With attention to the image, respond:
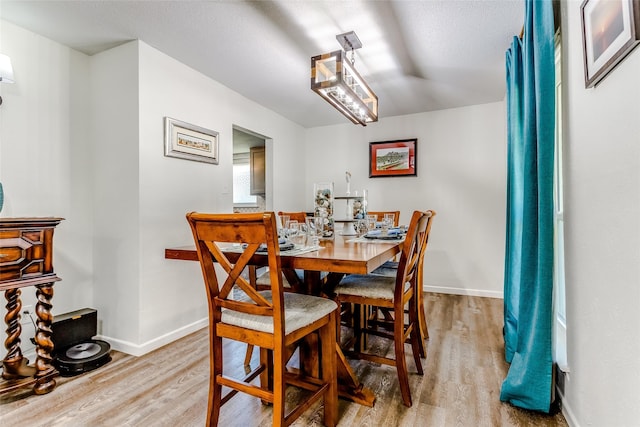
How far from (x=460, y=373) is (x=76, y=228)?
297 cm

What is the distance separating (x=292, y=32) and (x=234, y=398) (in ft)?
7.81

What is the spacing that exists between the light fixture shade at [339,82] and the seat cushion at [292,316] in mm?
1373

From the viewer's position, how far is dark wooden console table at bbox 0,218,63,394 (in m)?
1.68

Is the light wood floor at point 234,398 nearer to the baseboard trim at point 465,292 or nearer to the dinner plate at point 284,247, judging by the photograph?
the dinner plate at point 284,247

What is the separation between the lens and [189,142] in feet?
8.84

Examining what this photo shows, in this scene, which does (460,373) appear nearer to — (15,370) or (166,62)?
(15,370)

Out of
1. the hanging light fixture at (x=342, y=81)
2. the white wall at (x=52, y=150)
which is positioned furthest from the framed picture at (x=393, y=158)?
the white wall at (x=52, y=150)

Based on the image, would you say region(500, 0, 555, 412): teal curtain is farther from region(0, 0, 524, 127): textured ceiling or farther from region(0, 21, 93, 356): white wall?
region(0, 21, 93, 356): white wall

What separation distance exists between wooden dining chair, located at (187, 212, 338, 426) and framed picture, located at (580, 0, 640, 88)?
120 centimetres

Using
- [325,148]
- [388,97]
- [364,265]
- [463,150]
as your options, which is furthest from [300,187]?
[364,265]

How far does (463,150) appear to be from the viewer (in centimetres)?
386

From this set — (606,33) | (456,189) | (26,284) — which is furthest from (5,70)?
(456,189)

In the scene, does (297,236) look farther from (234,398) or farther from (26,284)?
(26,284)

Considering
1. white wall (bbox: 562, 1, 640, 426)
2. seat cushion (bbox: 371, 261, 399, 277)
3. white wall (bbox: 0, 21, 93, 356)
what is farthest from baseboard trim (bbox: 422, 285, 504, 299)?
white wall (bbox: 0, 21, 93, 356)
